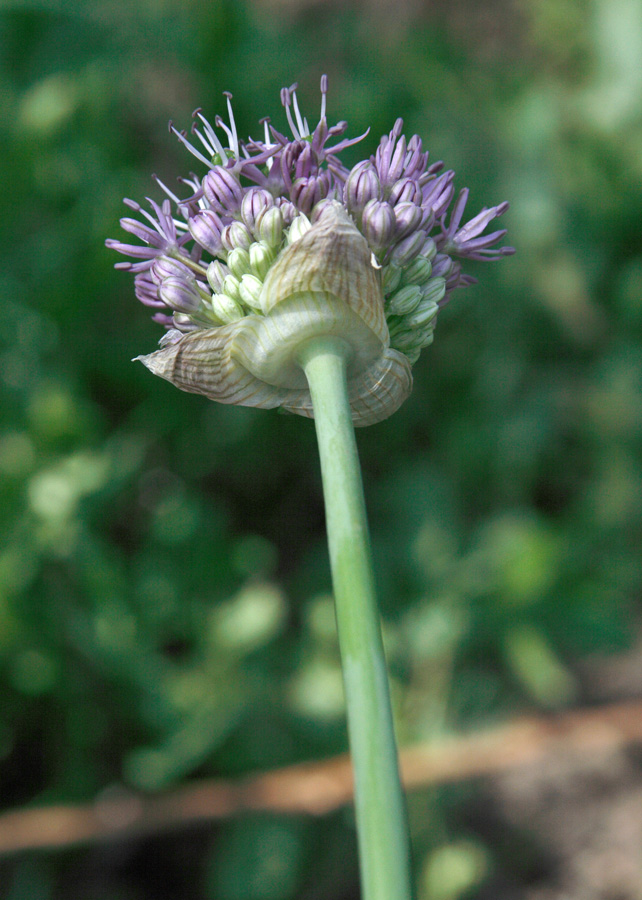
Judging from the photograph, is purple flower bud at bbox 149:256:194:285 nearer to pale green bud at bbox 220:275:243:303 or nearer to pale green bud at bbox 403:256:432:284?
pale green bud at bbox 220:275:243:303

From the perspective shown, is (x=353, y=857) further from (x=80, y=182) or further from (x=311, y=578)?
(x=80, y=182)

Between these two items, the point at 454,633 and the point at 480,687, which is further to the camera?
the point at 480,687

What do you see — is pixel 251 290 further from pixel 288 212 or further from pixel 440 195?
pixel 440 195

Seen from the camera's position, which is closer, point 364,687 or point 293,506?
point 364,687

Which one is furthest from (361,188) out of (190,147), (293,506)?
(293,506)

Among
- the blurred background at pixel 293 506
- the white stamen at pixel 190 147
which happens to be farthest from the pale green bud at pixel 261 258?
the blurred background at pixel 293 506

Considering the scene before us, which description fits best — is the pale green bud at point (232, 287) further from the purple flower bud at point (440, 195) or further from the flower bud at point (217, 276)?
the purple flower bud at point (440, 195)

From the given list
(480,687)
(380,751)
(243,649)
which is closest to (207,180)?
(380,751)

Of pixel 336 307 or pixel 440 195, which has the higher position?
pixel 440 195
